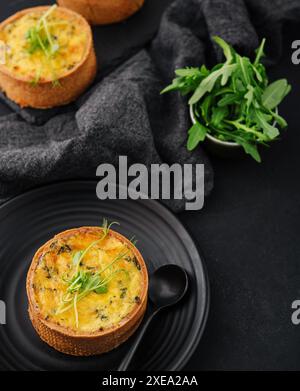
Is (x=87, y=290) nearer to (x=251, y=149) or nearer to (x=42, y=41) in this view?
(x=251, y=149)

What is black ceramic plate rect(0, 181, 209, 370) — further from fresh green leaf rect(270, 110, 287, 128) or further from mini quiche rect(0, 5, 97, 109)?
fresh green leaf rect(270, 110, 287, 128)

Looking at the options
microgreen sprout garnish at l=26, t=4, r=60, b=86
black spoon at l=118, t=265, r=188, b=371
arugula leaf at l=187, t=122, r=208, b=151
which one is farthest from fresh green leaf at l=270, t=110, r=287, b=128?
microgreen sprout garnish at l=26, t=4, r=60, b=86

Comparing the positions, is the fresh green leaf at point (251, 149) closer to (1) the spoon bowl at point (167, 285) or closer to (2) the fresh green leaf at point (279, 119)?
(2) the fresh green leaf at point (279, 119)

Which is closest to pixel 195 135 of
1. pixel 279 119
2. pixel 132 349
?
pixel 279 119

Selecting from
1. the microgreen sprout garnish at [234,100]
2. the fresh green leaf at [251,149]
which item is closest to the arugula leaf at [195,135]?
the microgreen sprout garnish at [234,100]

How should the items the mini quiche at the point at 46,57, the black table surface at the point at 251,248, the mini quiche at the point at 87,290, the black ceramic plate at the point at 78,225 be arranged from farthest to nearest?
the mini quiche at the point at 46,57 → the black table surface at the point at 251,248 → the black ceramic plate at the point at 78,225 → the mini quiche at the point at 87,290

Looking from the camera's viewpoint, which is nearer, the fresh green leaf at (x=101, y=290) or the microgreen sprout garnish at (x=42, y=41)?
the fresh green leaf at (x=101, y=290)
